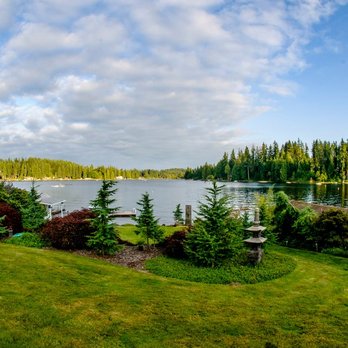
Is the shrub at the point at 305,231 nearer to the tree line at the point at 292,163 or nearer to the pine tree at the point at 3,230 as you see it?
the pine tree at the point at 3,230

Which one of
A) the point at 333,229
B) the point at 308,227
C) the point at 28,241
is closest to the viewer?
the point at 28,241

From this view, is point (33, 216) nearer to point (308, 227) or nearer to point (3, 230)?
point (3, 230)

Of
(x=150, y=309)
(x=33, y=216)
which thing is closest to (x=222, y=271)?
(x=150, y=309)

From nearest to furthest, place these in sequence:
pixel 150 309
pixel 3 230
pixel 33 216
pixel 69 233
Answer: pixel 150 309
pixel 69 233
pixel 3 230
pixel 33 216

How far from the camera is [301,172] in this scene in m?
142

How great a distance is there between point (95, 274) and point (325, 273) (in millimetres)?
9318

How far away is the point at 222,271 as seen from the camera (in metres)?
13.0

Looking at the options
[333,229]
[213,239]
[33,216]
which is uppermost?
[213,239]

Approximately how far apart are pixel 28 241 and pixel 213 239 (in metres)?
9.50

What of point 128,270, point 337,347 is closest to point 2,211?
point 128,270

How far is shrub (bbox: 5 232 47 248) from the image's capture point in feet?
53.3

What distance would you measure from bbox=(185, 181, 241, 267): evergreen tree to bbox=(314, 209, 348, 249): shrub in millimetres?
6985

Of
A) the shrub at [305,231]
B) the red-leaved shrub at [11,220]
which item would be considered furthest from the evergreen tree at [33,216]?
the shrub at [305,231]

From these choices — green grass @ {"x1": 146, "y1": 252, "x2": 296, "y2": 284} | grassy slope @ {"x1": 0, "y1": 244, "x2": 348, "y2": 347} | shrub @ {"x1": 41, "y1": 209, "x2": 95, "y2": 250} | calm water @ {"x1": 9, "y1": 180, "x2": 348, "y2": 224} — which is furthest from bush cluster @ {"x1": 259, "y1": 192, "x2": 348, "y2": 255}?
calm water @ {"x1": 9, "y1": 180, "x2": 348, "y2": 224}
